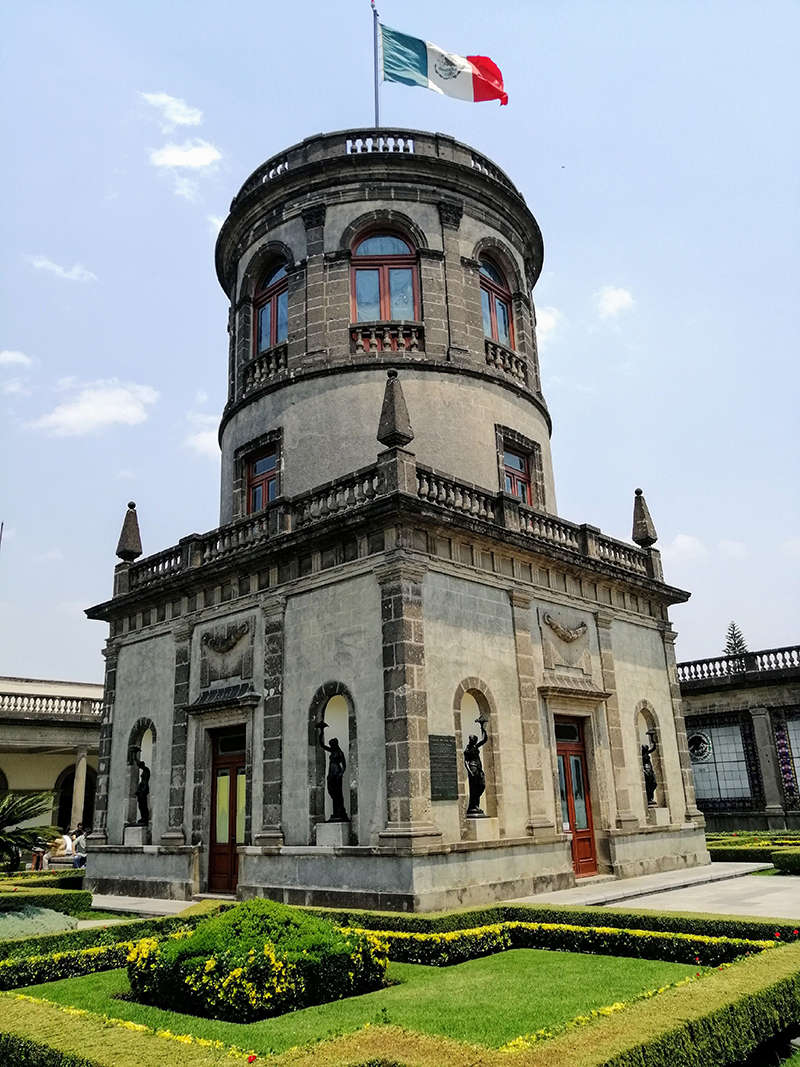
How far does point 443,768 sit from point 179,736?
24.5 ft

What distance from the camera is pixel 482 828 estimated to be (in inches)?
635

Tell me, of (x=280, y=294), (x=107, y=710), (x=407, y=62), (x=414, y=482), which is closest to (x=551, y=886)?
(x=414, y=482)

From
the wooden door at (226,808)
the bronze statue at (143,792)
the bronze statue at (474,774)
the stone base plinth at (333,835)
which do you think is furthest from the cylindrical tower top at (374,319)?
the stone base plinth at (333,835)

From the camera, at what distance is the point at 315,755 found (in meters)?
16.9

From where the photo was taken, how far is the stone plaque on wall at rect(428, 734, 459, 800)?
15461mm

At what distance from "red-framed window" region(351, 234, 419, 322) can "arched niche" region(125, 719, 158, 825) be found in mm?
11398

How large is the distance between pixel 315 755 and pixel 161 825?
5.76 metres

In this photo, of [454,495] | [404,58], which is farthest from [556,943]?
[404,58]

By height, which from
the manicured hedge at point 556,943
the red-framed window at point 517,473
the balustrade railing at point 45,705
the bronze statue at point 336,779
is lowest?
the manicured hedge at point 556,943

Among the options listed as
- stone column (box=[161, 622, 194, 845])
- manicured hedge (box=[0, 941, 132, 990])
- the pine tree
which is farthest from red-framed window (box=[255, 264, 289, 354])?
the pine tree

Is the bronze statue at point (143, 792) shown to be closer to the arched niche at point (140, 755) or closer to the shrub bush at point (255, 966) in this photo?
the arched niche at point (140, 755)

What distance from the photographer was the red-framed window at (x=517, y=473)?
22.5 metres

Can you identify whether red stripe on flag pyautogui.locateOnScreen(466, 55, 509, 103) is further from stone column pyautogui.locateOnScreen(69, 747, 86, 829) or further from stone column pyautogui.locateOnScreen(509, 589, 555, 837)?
stone column pyautogui.locateOnScreen(69, 747, 86, 829)

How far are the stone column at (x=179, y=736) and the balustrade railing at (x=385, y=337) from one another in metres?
8.00
